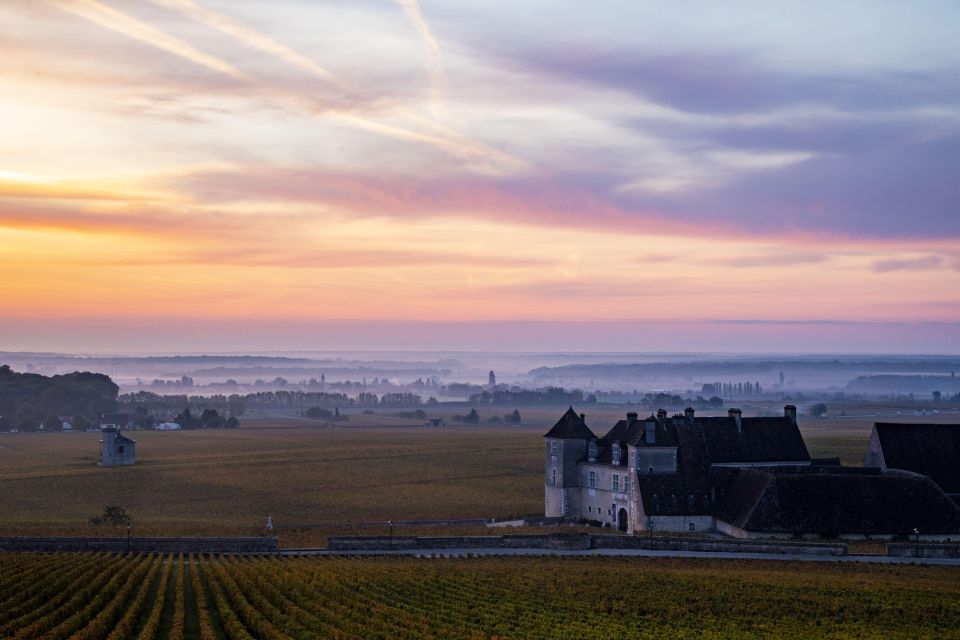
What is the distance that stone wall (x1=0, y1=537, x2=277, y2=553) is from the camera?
45312mm

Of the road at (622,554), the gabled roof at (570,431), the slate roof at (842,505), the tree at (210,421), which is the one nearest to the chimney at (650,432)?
the gabled roof at (570,431)

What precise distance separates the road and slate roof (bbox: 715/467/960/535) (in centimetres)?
456

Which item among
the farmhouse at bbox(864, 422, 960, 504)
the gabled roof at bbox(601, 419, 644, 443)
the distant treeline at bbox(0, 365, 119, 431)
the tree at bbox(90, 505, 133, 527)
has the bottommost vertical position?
the tree at bbox(90, 505, 133, 527)

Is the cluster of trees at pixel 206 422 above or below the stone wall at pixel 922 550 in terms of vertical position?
above

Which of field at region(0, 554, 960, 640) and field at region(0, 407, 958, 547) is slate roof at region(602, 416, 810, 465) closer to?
field at region(0, 407, 958, 547)

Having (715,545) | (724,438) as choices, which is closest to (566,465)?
(724,438)

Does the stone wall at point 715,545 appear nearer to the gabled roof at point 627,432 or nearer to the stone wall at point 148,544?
the gabled roof at point 627,432

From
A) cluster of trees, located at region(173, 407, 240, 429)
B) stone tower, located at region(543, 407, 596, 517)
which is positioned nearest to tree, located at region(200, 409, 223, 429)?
cluster of trees, located at region(173, 407, 240, 429)

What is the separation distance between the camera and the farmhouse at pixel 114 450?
9406cm

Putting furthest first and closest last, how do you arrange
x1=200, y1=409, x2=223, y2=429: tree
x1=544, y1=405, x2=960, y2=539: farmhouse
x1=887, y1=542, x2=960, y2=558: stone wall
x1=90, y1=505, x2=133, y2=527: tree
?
x1=200, y1=409, x2=223, y2=429: tree, x1=90, y1=505, x2=133, y2=527: tree, x1=544, y1=405, x2=960, y2=539: farmhouse, x1=887, y1=542, x2=960, y2=558: stone wall

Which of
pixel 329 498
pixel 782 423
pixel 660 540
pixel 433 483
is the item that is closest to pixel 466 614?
pixel 660 540

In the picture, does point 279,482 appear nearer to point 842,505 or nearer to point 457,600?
point 842,505

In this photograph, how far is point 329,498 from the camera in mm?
74000

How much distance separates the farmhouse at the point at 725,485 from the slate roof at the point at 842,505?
48 mm
